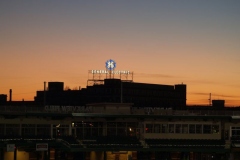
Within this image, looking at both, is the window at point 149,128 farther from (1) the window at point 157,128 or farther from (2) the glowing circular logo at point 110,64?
(2) the glowing circular logo at point 110,64

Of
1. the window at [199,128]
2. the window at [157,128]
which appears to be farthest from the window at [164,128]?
the window at [199,128]

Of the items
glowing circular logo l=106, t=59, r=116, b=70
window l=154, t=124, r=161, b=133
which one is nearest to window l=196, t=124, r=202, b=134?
window l=154, t=124, r=161, b=133

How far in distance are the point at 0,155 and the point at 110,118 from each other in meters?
20.7

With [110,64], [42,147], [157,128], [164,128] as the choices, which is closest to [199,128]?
[164,128]

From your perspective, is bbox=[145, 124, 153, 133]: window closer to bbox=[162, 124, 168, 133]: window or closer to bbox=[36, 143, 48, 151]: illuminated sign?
bbox=[162, 124, 168, 133]: window

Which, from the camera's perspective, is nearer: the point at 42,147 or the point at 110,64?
the point at 42,147

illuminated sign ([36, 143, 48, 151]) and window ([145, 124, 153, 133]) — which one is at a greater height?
window ([145, 124, 153, 133])

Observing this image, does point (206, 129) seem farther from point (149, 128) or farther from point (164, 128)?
point (149, 128)

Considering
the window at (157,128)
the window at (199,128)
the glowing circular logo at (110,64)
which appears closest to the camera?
the window at (157,128)

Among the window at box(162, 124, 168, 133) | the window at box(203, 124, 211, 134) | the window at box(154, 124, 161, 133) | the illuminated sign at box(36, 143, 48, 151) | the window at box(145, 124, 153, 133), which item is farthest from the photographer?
the window at box(203, 124, 211, 134)

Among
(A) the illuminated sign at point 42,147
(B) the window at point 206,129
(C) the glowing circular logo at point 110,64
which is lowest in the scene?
(A) the illuminated sign at point 42,147

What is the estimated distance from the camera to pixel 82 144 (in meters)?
97.9

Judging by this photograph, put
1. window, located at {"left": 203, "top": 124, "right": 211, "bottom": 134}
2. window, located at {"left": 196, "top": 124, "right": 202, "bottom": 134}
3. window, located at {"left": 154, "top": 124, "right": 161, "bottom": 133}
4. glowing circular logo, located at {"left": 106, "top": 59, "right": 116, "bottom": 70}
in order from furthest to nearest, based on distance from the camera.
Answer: glowing circular logo, located at {"left": 106, "top": 59, "right": 116, "bottom": 70}, window, located at {"left": 203, "top": 124, "right": 211, "bottom": 134}, window, located at {"left": 196, "top": 124, "right": 202, "bottom": 134}, window, located at {"left": 154, "top": 124, "right": 161, "bottom": 133}

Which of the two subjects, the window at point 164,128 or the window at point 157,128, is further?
the window at point 164,128
